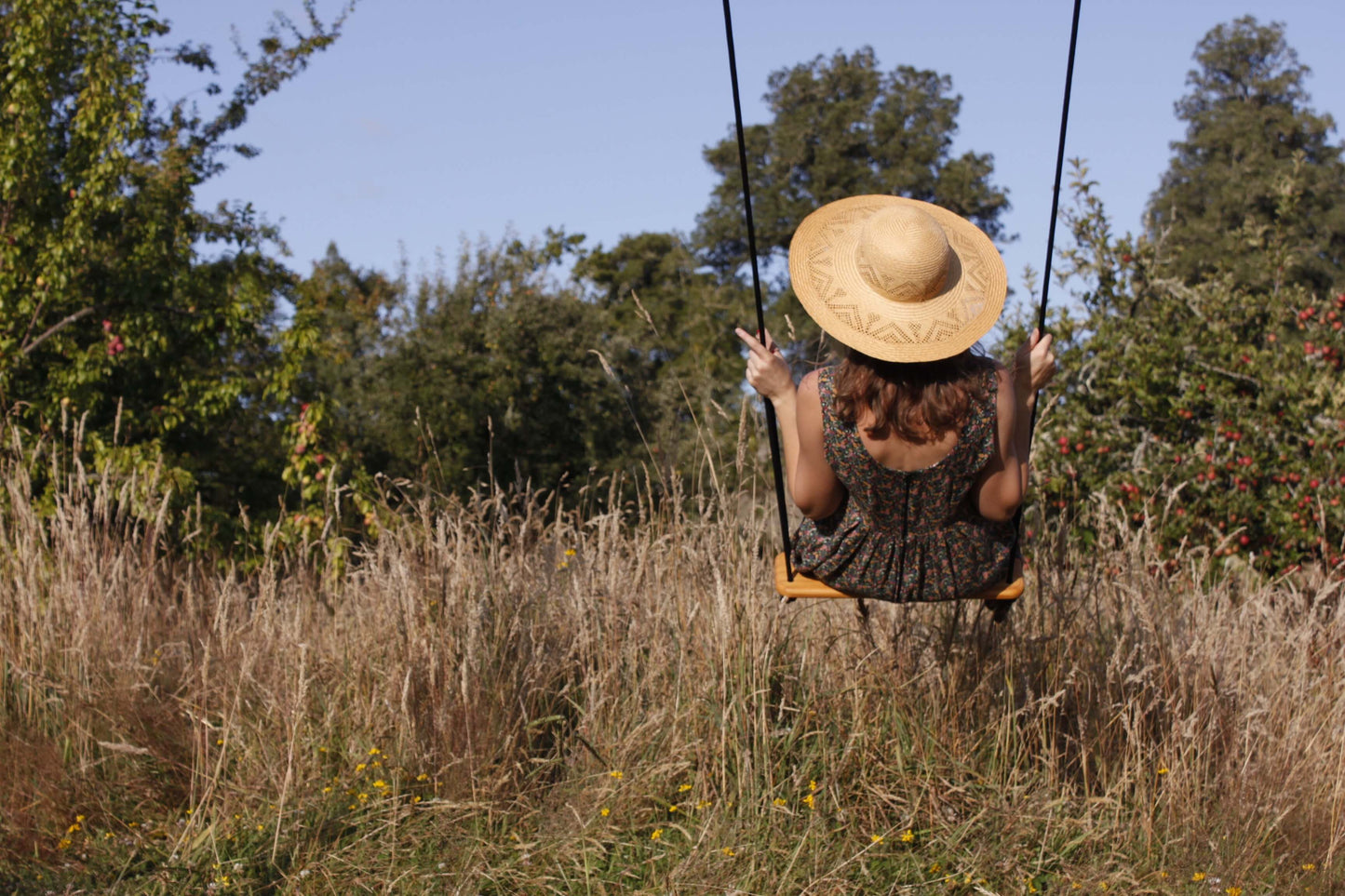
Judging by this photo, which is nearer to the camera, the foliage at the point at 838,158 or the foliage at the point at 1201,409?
the foliage at the point at 1201,409

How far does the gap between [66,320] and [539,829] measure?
581 centimetres

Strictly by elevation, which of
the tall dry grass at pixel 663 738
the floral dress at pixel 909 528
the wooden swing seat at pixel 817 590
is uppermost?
the floral dress at pixel 909 528

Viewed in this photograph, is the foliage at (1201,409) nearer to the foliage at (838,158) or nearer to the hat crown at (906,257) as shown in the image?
the hat crown at (906,257)

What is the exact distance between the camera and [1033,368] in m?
2.84

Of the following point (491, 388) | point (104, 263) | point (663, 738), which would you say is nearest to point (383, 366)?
point (491, 388)

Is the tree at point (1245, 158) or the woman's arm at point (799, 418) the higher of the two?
the tree at point (1245, 158)

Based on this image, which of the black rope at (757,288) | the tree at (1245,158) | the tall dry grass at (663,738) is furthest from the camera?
the tree at (1245,158)

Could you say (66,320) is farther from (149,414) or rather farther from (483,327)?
(483,327)

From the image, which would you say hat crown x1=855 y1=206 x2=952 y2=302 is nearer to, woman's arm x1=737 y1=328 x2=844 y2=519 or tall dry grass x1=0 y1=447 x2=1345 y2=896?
woman's arm x1=737 y1=328 x2=844 y2=519

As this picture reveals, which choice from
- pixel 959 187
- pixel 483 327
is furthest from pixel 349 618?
pixel 959 187

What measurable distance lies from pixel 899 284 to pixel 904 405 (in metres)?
0.27

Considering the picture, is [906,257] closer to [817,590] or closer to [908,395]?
[908,395]

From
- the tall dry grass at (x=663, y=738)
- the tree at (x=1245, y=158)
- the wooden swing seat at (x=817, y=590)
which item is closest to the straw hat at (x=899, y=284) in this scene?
the wooden swing seat at (x=817, y=590)

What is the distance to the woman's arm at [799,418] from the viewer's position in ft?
9.22
